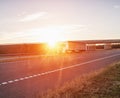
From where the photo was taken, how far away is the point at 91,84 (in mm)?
14359

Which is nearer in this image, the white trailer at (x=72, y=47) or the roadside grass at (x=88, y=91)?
the roadside grass at (x=88, y=91)

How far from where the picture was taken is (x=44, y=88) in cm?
1409

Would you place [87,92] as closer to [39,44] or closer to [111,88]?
[111,88]

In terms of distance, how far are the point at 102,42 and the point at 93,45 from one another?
3.86m

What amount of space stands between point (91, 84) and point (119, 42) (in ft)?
395

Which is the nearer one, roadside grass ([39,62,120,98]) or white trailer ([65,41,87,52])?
roadside grass ([39,62,120,98])

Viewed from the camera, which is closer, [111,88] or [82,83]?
[111,88]

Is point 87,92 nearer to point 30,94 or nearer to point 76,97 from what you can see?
point 76,97

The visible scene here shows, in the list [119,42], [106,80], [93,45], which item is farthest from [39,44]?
[106,80]

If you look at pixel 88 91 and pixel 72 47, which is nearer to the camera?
pixel 88 91

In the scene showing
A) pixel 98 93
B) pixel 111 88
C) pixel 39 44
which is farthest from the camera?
pixel 39 44

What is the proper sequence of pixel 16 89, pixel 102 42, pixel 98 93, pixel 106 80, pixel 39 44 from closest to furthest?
pixel 98 93 < pixel 16 89 < pixel 106 80 < pixel 39 44 < pixel 102 42

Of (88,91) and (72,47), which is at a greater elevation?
(88,91)

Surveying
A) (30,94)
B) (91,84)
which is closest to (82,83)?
(91,84)
